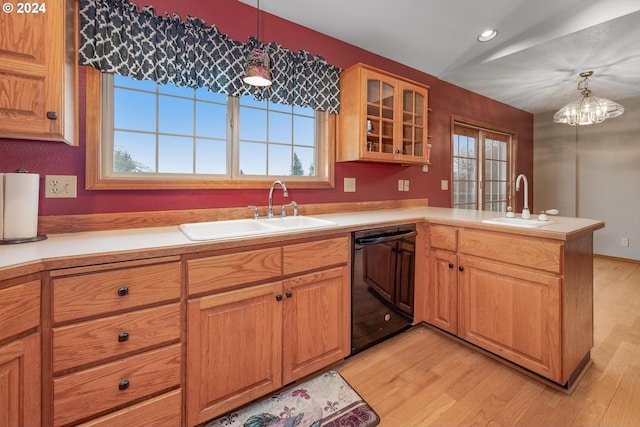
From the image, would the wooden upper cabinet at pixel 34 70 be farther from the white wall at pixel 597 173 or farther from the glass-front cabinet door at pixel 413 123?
the white wall at pixel 597 173

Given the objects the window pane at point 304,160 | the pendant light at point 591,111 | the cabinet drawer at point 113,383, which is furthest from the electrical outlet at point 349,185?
the pendant light at point 591,111

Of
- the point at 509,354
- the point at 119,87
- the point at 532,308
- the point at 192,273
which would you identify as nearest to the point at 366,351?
the point at 509,354

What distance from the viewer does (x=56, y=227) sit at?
143 centimetres

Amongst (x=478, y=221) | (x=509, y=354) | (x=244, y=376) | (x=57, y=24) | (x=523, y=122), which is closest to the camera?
(x=57, y=24)

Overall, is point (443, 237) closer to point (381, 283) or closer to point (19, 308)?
point (381, 283)

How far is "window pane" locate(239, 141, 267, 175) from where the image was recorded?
2057 mm

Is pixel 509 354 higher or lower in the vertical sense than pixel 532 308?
lower

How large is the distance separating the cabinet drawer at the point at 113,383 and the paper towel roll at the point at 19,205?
0.63 metres

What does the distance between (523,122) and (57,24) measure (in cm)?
556

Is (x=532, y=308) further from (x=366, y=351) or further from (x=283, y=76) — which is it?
(x=283, y=76)

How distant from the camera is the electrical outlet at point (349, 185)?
2.51 meters

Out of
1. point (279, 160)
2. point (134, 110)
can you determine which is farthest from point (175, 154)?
point (279, 160)

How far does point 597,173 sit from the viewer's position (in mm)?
4281

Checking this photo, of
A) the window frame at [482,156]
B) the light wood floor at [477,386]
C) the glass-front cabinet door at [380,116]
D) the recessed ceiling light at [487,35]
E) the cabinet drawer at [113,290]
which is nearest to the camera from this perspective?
the cabinet drawer at [113,290]
